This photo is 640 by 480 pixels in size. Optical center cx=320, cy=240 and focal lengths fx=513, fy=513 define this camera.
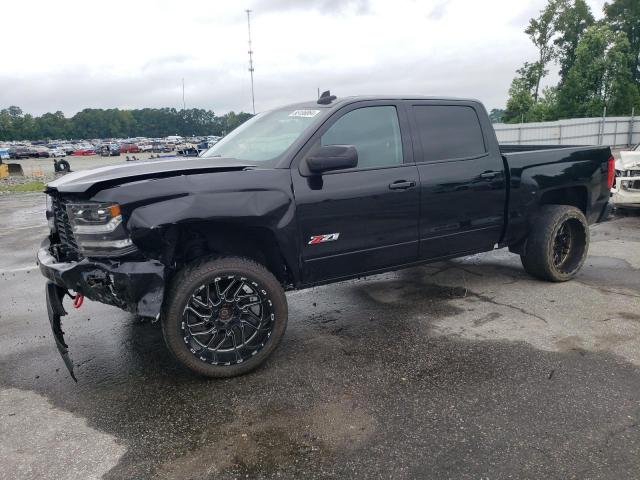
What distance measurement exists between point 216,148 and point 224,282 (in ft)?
5.77

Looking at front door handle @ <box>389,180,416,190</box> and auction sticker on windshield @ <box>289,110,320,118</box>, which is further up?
auction sticker on windshield @ <box>289,110,320,118</box>

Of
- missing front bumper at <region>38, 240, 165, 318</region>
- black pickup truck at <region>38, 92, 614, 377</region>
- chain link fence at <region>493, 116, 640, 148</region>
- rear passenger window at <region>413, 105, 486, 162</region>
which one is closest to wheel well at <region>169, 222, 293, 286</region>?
black pickup truck at <region>38, 92, 614, 377</region>

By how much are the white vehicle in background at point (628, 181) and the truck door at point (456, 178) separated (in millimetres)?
4955

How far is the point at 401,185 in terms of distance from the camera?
4078 mm

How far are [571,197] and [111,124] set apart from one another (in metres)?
156

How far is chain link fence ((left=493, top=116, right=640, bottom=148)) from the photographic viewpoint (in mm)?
23453

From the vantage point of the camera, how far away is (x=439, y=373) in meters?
3.43

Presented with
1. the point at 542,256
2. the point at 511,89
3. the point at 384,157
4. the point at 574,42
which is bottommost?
the point at 542,256

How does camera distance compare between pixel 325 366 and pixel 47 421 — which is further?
pixel 325 366

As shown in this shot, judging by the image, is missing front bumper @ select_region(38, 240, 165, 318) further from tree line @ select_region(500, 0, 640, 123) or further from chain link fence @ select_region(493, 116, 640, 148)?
tree line @ select_region(500, 0, 640, 123)

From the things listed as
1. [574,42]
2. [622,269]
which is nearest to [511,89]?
[574,42]

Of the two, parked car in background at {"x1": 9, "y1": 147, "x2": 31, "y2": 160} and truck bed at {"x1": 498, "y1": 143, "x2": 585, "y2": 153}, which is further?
parked car in background at {"x1": 9, "y1": 147, "x2": 31, "y2": 160}

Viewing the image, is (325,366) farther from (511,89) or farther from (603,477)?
(511,89)

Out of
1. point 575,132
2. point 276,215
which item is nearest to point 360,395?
point 276,215
